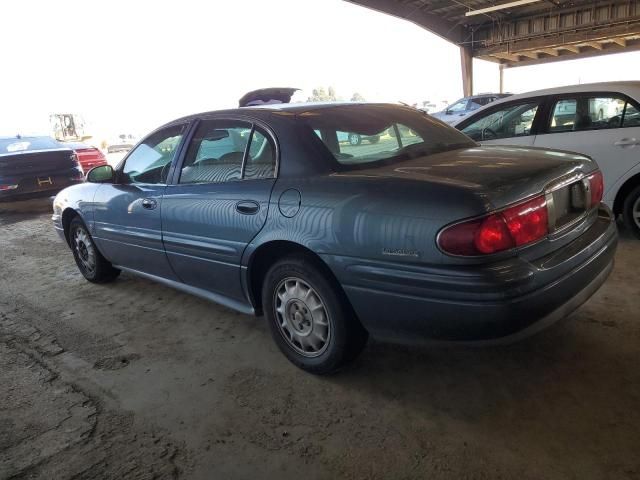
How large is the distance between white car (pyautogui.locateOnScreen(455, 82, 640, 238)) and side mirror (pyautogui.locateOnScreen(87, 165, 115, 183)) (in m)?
3.80

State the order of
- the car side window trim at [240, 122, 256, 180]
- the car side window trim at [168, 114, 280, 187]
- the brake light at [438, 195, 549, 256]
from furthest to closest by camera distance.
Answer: the car side window trim at [240, 122, 256, 180]
the car side window trim at [168, 114, 280, 187]
the brake light at [438, 195, 549, 256]

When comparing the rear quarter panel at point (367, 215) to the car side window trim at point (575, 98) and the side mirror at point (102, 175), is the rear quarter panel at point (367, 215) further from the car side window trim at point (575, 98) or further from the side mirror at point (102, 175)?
the car side window trim at point (575, 98)

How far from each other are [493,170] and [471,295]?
65 cm

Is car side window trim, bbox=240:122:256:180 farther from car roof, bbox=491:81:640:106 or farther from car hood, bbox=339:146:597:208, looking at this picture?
car roof, bbox=491:81:640:106

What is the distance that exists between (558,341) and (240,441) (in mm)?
1893

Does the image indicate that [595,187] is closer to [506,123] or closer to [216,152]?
[216,152]

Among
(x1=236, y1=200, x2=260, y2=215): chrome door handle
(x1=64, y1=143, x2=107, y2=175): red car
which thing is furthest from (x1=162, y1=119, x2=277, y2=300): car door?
(x1=64, y1=143, x2=107, y2=175): red car

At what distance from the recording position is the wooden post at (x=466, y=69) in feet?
72.9

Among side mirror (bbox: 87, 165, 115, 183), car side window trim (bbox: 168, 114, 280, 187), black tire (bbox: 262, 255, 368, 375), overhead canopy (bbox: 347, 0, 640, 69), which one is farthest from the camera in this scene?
overhead canopy (bbox: 347, 0, 640, 69)

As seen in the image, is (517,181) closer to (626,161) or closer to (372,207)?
(372,207)

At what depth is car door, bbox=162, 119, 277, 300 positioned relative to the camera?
277 cm

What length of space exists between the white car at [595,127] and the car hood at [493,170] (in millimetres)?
2030

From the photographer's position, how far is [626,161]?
14.3 feet

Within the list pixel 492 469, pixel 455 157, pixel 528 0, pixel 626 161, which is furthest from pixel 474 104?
pixel 492 469
